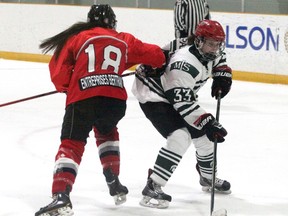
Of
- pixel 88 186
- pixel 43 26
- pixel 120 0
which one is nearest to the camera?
pixel 88 186

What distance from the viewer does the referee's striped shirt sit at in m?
6.54

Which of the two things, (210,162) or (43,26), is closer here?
(210,162)

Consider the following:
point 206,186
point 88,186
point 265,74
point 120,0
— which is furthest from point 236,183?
point 120,0

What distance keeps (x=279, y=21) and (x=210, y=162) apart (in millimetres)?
4828

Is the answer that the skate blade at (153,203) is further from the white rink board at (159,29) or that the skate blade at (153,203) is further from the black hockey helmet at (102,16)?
the white rink board at (159,29)

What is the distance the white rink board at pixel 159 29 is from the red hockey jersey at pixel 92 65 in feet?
16.7

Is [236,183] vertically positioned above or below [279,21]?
below

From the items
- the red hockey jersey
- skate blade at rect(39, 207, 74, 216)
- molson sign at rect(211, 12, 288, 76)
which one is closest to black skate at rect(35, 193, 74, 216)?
skate blade at rect(39, 207, 74, 216)

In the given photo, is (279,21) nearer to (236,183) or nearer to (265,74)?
(265,74)

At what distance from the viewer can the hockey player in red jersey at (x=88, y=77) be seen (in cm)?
309

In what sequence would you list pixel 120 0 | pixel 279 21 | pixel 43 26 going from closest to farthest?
pixel 279 21 < pixel 120 0 < pixel 43 26

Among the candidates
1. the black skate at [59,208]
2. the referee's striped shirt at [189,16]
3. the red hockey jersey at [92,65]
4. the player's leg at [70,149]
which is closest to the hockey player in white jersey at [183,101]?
the red hockey jersey at [92,65]

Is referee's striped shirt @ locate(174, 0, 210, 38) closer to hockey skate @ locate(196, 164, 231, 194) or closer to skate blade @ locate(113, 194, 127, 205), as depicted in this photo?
hockey skate @ locate(196, 164, 231, 194)

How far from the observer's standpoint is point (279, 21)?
8.07 metres
